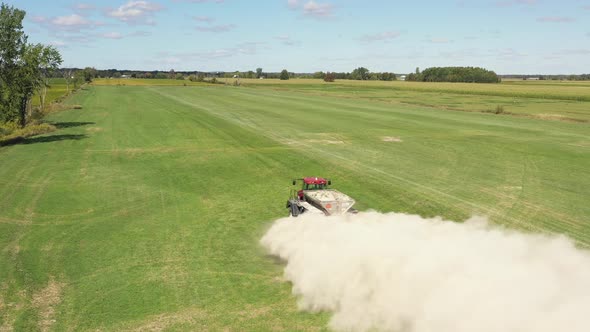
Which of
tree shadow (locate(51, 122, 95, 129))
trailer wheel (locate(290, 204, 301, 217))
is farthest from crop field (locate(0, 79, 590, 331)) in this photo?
trailer wheel (locate(290, 204, 301, 217))

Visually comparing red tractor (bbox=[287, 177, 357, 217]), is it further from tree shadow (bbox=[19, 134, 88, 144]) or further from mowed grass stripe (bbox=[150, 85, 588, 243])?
tree shadow (bbox=[19, 134, 88, 144])

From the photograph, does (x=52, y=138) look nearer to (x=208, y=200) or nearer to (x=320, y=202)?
(x=208, y=200)

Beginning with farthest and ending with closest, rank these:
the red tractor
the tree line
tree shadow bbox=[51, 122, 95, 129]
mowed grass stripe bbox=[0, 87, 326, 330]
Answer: tree shadow bbox=[51, 122, 95, 129]
the tree line
the red tractor
mowed grass stripe bbox=[0, 87, 326, 330]

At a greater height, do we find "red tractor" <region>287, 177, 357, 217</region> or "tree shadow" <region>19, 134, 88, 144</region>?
"red tractor" <region>287, 177, 357, 217</region>

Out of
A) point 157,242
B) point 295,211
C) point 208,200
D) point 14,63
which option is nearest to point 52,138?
point 14,63

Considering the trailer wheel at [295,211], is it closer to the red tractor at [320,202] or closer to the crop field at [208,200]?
the red tractor at [320,202]

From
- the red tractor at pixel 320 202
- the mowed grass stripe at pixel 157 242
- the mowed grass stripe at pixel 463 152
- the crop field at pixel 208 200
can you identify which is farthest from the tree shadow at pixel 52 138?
the red tractor at pixel 320 202
